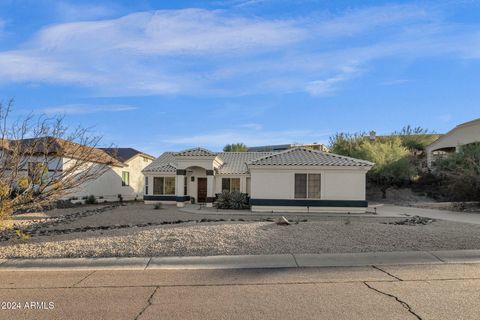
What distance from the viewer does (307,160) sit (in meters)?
24.0

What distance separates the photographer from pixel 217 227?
41.8 feet

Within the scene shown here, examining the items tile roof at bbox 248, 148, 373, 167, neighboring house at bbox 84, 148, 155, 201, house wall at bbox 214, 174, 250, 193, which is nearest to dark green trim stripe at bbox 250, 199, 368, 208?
tile roof at bbox 248, 148, 373, 167

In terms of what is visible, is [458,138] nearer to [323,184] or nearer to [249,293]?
[323,184]

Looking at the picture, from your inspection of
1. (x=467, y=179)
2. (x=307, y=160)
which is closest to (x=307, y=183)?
(x=307, y=160)

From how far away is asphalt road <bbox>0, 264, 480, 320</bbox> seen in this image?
550 cm

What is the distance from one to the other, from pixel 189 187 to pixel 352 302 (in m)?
26.2

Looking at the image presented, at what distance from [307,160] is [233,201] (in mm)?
5396

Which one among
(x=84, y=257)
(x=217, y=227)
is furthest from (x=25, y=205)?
(x=217, y=227)

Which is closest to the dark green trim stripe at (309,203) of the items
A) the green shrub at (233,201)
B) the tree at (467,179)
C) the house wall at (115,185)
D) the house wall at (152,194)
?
the green shrub at (233,201)

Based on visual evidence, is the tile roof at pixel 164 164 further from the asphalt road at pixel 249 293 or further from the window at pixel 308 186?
the asphalt road at pixel 249 293

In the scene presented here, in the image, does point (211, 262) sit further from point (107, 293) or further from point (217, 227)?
point (217, 227)

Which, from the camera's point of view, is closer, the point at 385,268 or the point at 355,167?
the point at 385,268

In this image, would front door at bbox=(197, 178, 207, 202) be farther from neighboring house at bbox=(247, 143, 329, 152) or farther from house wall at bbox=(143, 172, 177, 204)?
neighboring house at bbox=(247, 143, 329, 152)

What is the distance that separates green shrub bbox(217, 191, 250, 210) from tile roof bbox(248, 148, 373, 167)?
9.89 ft
